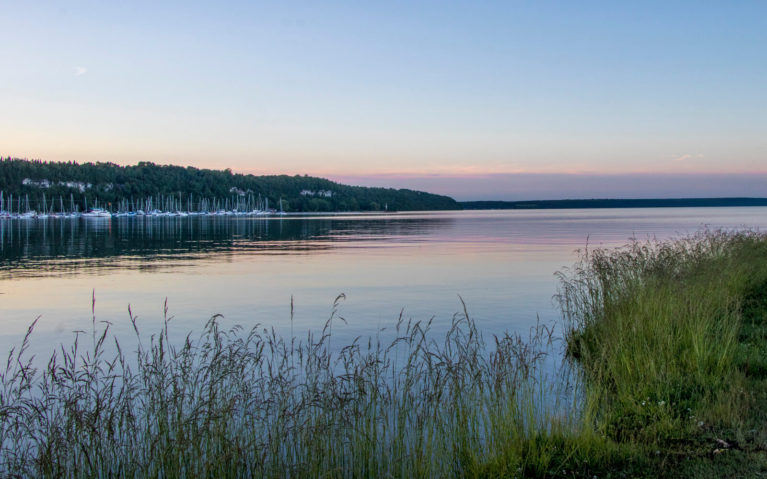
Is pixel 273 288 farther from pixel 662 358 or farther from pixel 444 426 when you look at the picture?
pixel 662 358

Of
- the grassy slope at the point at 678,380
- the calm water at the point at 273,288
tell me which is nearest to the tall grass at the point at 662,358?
the grassy slope at the point at 678,380

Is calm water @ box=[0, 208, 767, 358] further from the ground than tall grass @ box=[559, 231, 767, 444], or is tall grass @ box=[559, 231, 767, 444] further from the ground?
tall grass @ box=[559, 231, 767, 444]

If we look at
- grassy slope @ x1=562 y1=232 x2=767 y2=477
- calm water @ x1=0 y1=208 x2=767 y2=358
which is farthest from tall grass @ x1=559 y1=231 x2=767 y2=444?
calm water @ x1=0 y1=208 x2=767 y2=358

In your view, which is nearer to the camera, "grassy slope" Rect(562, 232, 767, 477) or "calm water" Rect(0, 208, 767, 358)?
"grassy slope" Rect(562, 232, 767, 477)

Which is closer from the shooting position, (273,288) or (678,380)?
(678,380)

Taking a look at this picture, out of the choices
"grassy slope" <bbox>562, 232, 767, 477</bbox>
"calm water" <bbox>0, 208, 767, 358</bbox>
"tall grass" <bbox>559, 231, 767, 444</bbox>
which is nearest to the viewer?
"grassy slope" <bbox>562, 232, 767, 477</bbox>

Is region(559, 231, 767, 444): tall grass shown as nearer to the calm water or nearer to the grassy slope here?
the grassy slope

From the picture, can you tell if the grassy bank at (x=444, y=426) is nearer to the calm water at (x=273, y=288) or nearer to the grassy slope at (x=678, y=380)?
the grassy slope at (x=678, y=380)

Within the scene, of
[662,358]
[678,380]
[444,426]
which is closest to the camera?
[444,426]

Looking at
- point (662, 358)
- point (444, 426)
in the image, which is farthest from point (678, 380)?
point (444, 426)

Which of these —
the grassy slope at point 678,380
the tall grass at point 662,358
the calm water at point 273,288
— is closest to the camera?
the grassy slope at point 678,380

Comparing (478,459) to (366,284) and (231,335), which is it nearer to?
(231,335)

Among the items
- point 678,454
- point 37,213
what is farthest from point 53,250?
point 37,213

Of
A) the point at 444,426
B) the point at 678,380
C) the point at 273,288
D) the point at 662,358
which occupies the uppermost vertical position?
the point at 662,358
